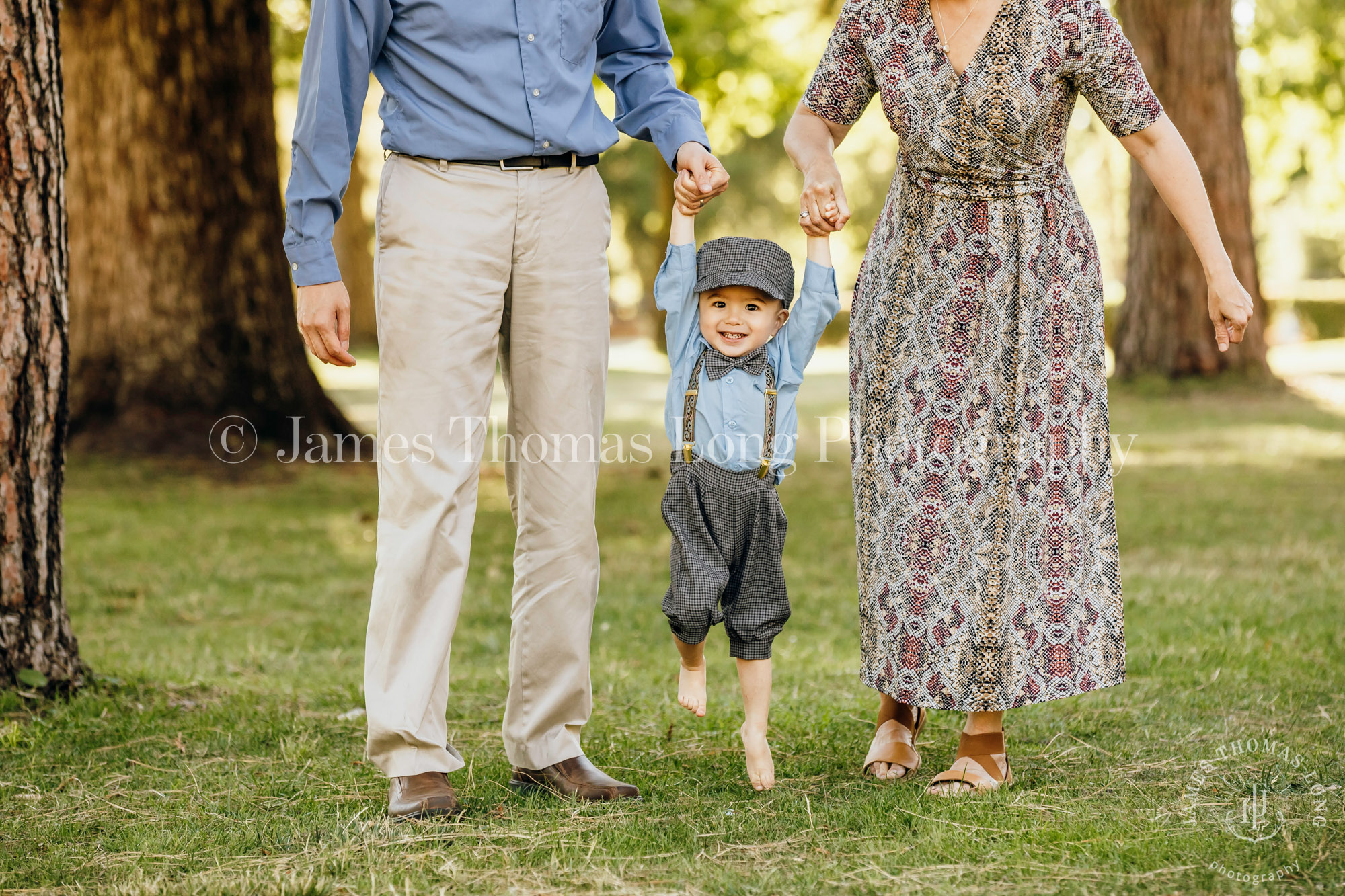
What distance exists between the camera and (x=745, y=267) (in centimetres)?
318

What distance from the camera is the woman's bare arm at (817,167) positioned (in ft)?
10.3

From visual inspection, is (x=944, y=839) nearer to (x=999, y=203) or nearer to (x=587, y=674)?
(x=587, y=674)

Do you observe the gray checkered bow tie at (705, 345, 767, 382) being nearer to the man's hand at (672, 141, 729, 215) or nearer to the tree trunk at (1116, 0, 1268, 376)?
the man's hand at (672, 141, 729, 215)

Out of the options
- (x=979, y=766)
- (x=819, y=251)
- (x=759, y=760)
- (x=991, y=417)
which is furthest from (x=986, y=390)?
(x=759, y=760)

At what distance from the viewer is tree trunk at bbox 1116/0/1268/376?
1265cm

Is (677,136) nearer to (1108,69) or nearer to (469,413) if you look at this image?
(469,413)

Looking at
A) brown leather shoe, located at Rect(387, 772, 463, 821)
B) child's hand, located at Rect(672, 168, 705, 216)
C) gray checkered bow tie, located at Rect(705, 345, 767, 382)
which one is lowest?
brown leather shoe, located at Rect(387, 772, 463, 821)

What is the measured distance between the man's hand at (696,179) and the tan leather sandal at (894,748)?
4.77 ft

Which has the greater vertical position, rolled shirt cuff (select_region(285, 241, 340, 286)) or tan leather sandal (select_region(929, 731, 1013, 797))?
rolled shirt cuff (select_region(285, 241, 340, 286))

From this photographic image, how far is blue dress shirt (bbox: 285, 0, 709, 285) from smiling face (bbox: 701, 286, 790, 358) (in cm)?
50

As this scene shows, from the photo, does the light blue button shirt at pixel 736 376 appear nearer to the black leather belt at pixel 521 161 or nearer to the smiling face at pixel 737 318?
the smiling face at pixel 737 318

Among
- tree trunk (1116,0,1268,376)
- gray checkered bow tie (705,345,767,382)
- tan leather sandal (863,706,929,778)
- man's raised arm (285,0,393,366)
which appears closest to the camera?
man's raised arm (285,0,393,366)

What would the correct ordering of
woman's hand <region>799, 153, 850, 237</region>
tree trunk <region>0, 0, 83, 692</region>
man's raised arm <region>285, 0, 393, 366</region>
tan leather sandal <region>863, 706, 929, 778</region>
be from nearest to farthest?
1. man's raised arm <region>285, 0, 393, 366</region>
2. woman's hand <region>799, 153, 850, 237</region>
3. tan leather sandal <region>863, 706, 929, 778</region>
4. tree trunk <region>0, 0, 83, 692</region>

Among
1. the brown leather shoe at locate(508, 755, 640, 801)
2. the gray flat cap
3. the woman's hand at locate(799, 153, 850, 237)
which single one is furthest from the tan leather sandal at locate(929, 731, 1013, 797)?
the woman's hand at locate(799, 153, 850, 237)
